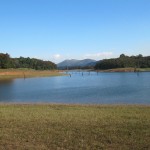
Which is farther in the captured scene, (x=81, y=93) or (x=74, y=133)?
(x=81, y=93)

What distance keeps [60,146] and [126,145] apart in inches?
79.2

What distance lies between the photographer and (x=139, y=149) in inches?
374

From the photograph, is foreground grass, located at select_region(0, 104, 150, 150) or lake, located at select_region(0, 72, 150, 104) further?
lake, located at select_region(0, 72, 150, 104)

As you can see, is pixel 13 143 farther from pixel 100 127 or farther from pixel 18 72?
pixel 18 72

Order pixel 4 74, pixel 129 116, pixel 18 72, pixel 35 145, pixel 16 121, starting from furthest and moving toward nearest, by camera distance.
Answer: pixel 18 72 → pixel 4 74 → pixel 129 116 → pixel 16 121 → pixel 35 145

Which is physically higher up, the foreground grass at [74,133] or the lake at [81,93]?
the foreground grass at [74,133]

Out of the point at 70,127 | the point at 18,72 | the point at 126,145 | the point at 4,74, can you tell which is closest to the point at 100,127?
the point at 70,127

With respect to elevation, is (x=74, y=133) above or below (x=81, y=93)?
above

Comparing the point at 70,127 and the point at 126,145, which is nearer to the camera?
the point at 126,145

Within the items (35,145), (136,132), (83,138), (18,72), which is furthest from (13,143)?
(18,72)

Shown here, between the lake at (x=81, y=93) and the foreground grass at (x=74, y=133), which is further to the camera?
the lake at (x=81, y=93)

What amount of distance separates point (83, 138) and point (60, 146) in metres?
1.11

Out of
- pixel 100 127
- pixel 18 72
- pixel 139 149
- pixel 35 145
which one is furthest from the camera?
pixel 18 72

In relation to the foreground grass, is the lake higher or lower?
lower
